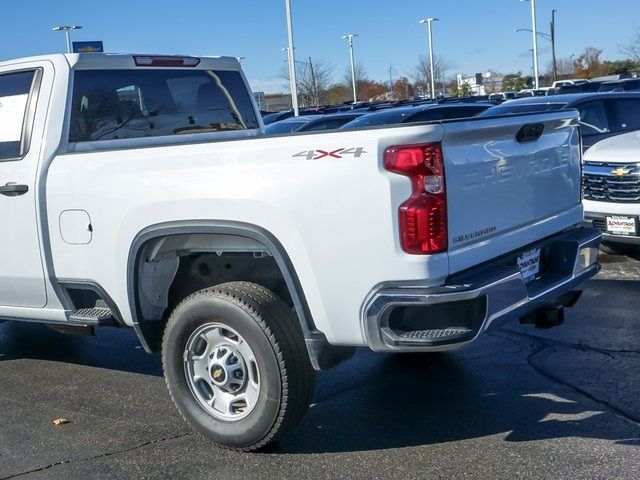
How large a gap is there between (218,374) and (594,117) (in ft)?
24.5

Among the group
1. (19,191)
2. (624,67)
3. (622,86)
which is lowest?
(19,191)

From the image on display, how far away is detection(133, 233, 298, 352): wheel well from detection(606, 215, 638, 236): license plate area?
4.59m

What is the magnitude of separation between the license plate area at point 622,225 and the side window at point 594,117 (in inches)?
97.3

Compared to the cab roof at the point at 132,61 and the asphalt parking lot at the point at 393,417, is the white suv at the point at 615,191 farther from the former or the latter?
the cab roof at the point at 132,61

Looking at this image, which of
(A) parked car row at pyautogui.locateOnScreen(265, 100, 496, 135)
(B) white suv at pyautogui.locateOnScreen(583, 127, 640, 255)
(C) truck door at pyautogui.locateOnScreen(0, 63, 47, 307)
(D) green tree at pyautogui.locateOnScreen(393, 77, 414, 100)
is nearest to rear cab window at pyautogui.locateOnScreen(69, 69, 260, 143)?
(C) truck door at pyautogui.locateOnScreen(0, 63, 47, 307)

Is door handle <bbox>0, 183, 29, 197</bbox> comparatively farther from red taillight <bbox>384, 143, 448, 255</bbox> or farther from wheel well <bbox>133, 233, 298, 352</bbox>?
red taillight <bbox>384, 143, 448, 255</bbox>

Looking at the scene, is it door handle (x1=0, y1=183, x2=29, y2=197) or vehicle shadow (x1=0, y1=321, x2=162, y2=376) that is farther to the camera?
vehicle shadow (x1=0, y1=321, x2=162, y2=376)

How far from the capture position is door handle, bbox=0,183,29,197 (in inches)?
206

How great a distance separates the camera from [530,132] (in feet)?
15.4

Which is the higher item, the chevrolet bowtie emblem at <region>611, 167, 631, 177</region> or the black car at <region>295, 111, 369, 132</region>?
the black car at <region>295, 111, 369, 132</region>

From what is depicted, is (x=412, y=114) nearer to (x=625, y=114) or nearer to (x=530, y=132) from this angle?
(x=625, y=114)

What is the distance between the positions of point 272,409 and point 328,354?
0.41m

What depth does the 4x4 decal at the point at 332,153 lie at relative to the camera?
12.9 ft

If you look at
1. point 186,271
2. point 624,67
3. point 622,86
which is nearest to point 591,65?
point 624,67
